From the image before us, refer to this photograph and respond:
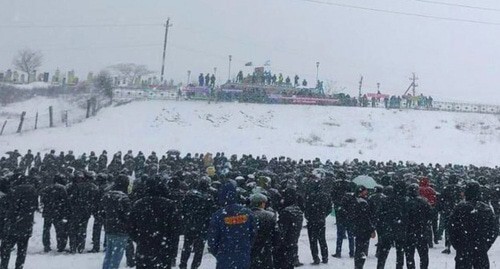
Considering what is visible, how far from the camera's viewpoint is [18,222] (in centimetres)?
825

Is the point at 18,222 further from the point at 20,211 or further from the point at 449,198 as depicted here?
the point at 449,198

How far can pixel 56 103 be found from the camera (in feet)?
171

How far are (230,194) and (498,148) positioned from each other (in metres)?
36.1

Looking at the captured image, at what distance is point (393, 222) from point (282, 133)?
29049 millimetres

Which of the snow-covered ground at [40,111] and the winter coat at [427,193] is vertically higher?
the winter coat at [427,193]

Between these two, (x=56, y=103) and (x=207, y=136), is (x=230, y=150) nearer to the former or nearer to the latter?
(x=207, y=136)

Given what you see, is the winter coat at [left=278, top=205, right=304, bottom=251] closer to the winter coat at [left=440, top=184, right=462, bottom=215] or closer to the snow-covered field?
the winter coat at [left=440, top=184, right=462, bottom=215]

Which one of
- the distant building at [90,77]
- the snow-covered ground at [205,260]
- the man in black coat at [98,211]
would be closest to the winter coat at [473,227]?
the snow-covered ground at [205,260]

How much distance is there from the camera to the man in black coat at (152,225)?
5.71 m

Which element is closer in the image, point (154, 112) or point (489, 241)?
point (489, 241)

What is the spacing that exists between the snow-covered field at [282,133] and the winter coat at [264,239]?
25.0 m

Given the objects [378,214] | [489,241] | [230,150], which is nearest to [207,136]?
[230,150]

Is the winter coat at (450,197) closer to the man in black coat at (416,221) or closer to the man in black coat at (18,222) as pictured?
the man in black coat at (416,221)

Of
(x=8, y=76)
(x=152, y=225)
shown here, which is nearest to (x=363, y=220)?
(x=152, y=225)
